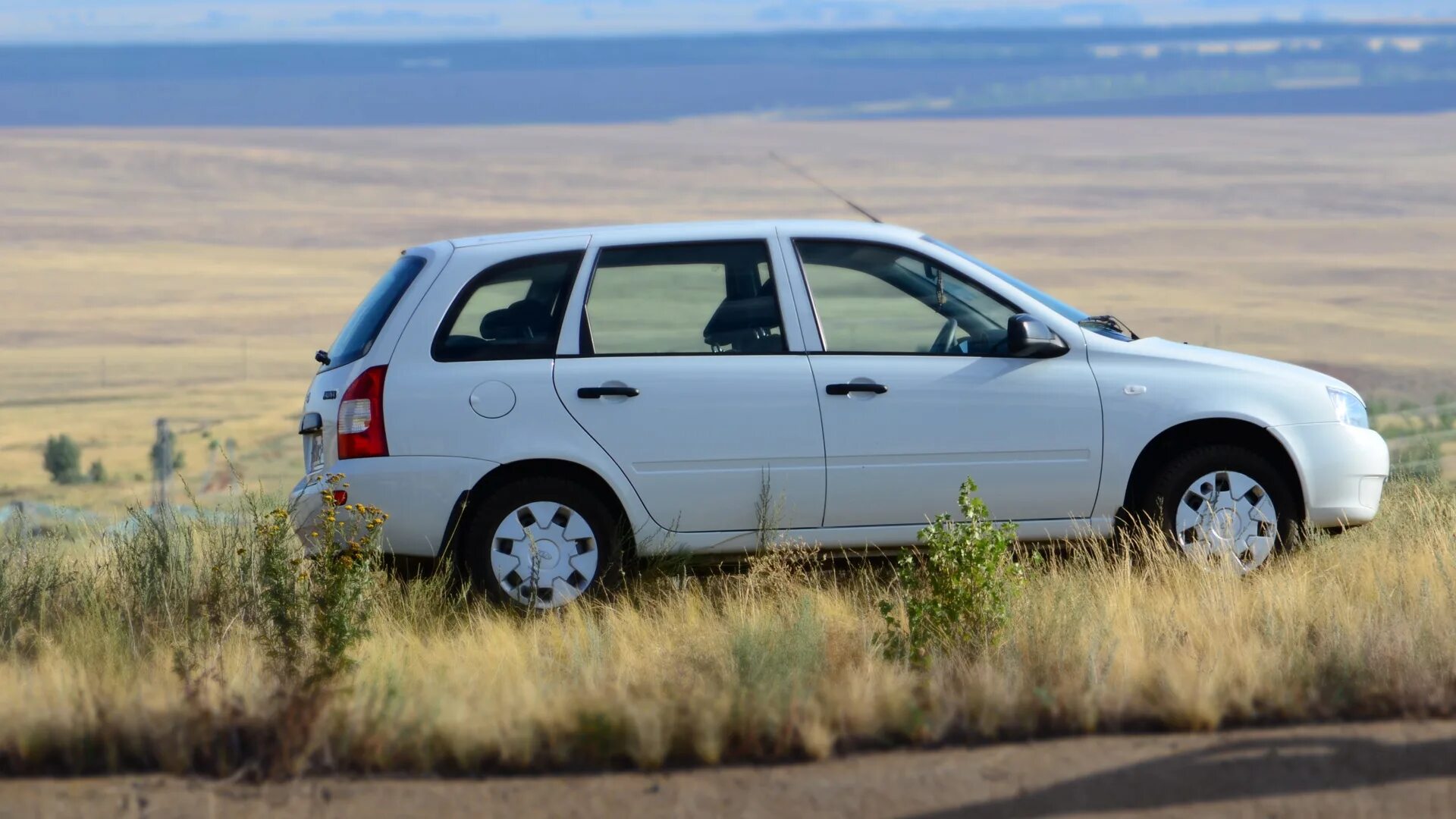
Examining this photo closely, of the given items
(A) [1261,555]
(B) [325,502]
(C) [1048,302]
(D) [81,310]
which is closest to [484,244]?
(B) [325,502]

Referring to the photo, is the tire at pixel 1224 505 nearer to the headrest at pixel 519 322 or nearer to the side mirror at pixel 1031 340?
the side mirror at pixel 1031 340

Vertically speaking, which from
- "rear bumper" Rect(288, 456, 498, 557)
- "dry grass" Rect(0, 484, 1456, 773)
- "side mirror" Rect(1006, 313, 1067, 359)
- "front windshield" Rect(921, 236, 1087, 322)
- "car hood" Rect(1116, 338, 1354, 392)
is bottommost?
"dry grass" Rect(0, 484, 1456, 773)

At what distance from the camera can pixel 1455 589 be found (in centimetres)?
680

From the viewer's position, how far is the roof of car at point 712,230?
716 cm

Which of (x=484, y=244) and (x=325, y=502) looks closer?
(x=325, y=502)

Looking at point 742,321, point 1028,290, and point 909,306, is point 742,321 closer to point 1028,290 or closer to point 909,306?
point 909,306

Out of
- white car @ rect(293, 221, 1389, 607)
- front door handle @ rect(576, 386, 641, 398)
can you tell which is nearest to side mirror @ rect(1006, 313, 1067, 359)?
white car @ rect(293, 221, 1389, 607)

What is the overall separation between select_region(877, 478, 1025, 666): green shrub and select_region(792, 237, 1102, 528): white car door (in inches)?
24.1

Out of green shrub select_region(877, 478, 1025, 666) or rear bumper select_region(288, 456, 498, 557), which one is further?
rear bumper select_region(288, 456, 498, 557)

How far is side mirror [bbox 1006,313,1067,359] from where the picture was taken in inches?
272

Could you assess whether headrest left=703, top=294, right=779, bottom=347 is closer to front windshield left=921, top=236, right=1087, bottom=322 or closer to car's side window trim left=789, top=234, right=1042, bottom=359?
car's side window trim left=789, top=234, right=1042, bottom=359

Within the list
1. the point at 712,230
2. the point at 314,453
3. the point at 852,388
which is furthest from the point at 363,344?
the point at 852,388

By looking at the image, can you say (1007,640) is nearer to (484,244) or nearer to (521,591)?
(521,591)

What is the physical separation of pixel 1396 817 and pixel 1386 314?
13819 centimetres
